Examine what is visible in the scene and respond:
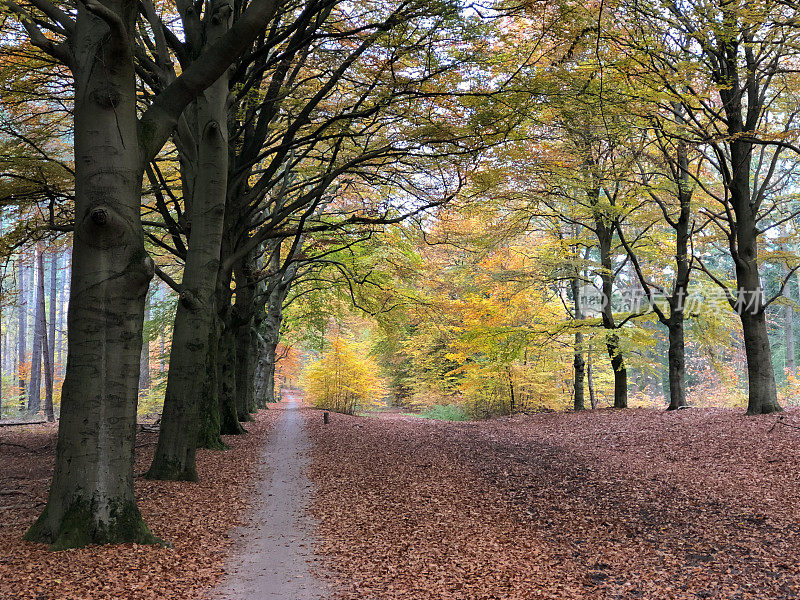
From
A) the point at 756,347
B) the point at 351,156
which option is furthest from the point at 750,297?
the point at 351,156

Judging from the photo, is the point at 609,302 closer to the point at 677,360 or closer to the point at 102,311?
the point at 677,360

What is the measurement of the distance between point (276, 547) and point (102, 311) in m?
2.90

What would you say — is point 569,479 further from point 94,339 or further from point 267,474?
point 94,339

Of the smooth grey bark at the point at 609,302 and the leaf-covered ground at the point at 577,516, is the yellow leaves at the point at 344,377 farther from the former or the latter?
the leaf-covered ground at the point at 577,516

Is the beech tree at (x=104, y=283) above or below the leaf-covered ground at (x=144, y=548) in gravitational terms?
above

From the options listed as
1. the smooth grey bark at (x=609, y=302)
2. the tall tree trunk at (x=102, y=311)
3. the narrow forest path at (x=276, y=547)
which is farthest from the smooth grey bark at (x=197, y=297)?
the smooth grey bark at (x=609, y=302)

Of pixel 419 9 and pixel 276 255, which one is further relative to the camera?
pixel 276 255

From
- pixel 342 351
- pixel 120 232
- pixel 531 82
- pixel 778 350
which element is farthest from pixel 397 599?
pixel 778 350

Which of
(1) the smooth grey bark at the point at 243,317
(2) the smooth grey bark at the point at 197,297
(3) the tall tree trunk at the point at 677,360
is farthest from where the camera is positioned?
(3) the tall tree trunk at the point at 677,360

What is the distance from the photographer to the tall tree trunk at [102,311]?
4750 millimetres

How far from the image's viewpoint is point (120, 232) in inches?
195

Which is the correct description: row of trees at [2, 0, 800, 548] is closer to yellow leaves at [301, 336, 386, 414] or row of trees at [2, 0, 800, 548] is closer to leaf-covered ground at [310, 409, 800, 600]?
leaf-covered ground at [310, 409, 800, 600]

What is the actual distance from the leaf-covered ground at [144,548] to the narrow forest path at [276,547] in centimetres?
18

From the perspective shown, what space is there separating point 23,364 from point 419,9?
3911cm
